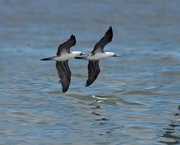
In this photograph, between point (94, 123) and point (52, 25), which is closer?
point (94, 123)

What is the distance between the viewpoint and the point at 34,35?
120 feet

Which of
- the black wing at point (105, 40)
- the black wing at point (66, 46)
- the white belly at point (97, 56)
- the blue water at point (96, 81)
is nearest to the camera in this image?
the black wing at point (66, 46)

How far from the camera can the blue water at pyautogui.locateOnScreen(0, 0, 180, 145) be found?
22156 millimetres

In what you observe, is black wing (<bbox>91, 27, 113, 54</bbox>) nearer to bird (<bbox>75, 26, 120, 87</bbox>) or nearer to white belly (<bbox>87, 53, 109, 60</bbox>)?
bird (<bbox>75, 26, 120, 87</bbox>)

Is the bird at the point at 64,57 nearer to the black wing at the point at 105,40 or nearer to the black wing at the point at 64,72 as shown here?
the black wing at the point at 64,72

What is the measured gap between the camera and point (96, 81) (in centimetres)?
2853

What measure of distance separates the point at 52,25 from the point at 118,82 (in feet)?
37.1

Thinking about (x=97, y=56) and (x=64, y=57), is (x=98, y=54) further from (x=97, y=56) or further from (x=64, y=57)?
(x=64, y=57)

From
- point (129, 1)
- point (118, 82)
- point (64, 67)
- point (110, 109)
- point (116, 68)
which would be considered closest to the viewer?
point (64, 67)

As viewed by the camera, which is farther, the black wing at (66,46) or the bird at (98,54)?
the bird at (98,54)

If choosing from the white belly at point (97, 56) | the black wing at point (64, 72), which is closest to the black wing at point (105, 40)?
the white belly at point (97, 56)

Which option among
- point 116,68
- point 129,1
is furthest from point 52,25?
point 116,68

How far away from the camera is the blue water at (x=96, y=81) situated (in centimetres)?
2216

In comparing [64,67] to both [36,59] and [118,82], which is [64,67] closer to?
[118,82]
